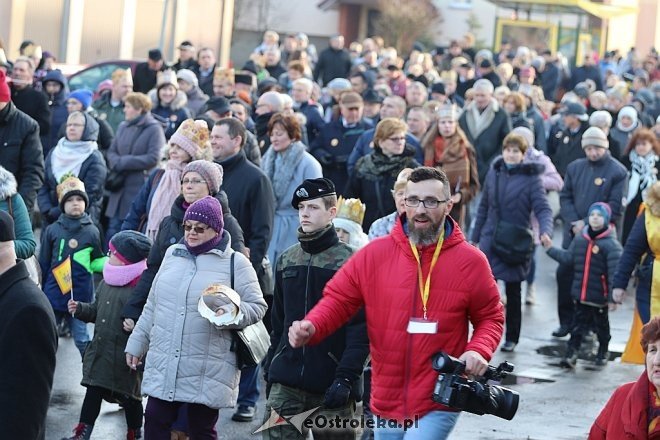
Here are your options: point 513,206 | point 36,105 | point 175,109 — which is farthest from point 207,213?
point 175,109

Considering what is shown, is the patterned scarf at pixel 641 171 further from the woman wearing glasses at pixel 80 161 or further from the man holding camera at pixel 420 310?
the man holding camera at pixel 420 310

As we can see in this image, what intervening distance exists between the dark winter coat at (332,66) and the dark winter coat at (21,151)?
17175 mm

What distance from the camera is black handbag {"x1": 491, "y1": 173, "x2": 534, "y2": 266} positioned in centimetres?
1367

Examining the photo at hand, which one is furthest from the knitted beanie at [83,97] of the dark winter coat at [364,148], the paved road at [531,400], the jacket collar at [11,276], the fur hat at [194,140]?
the jacket collar at [11,276]

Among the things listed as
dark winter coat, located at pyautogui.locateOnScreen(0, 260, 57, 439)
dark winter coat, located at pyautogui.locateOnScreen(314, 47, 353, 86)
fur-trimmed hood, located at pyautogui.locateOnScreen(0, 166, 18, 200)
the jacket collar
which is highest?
dark winter coat, located at pyautogui.locateOnScreen(314, 47, 353, 86)

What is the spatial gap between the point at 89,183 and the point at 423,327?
8.06 meters

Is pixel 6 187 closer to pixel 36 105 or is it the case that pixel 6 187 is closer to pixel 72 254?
pixel 72 254

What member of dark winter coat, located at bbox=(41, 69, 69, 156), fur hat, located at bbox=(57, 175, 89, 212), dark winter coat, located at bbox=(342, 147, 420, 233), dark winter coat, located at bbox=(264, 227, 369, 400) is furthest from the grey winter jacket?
dark winter coat, located at bbox=(41, 69, 69, 156)

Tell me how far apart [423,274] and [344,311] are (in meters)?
0.44

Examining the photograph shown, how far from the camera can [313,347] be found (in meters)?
7.89

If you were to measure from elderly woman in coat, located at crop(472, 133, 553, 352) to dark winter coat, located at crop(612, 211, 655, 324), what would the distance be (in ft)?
5.04

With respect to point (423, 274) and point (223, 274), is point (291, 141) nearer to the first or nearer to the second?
point (223, 274)

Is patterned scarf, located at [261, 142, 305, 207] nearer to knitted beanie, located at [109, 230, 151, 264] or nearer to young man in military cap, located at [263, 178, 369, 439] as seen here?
knitted beanie, located at [109, 230, 151, 264]

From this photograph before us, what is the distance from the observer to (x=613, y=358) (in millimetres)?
13555
